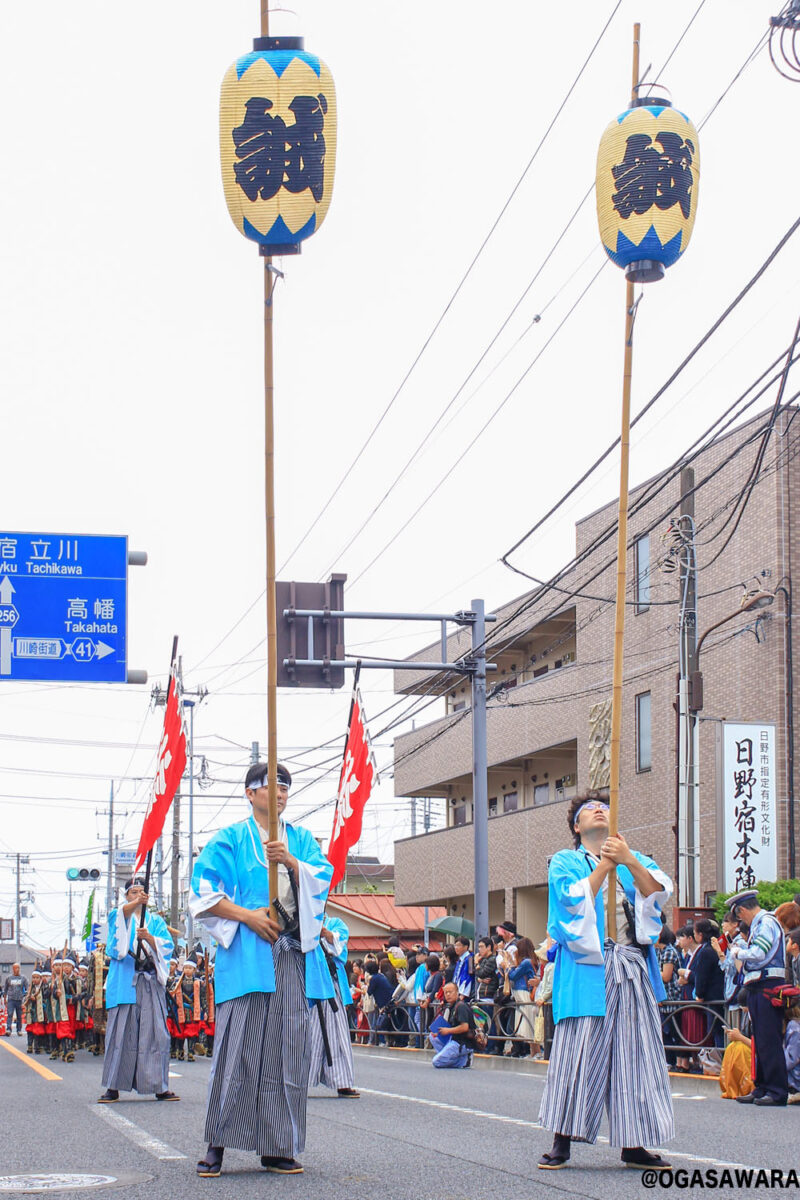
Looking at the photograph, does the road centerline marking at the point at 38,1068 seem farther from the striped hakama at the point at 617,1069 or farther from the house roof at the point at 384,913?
the house roof at the point at 384,913

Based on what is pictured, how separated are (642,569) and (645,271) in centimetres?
2044

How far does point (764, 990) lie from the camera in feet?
38.8

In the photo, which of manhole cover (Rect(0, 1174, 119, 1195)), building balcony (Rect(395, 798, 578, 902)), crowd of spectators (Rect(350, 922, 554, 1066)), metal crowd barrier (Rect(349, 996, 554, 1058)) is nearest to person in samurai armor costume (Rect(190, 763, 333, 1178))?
manhole cover (Rect(0, 1174, 119, 1195))

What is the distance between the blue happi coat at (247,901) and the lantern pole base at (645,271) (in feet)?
11.3

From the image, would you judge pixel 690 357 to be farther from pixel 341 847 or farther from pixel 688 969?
pixel 341 847

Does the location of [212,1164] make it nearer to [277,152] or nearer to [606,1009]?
[606,1009]

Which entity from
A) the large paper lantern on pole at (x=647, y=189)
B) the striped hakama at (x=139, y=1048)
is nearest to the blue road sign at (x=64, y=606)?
the striped hakama at (x=139, y=1048)

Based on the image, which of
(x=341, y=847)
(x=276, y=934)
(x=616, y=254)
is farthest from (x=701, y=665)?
(x=276, y=934)

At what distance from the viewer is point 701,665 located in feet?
85.1

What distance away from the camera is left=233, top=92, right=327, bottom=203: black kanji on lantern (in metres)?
7.67

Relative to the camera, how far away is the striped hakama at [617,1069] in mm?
6441

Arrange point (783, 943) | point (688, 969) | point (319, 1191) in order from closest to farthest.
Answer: point (319, 1191)
point (783, 943)
point (688, 969)

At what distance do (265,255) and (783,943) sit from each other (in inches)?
283

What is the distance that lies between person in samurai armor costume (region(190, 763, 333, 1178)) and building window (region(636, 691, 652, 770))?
71.3 ft
